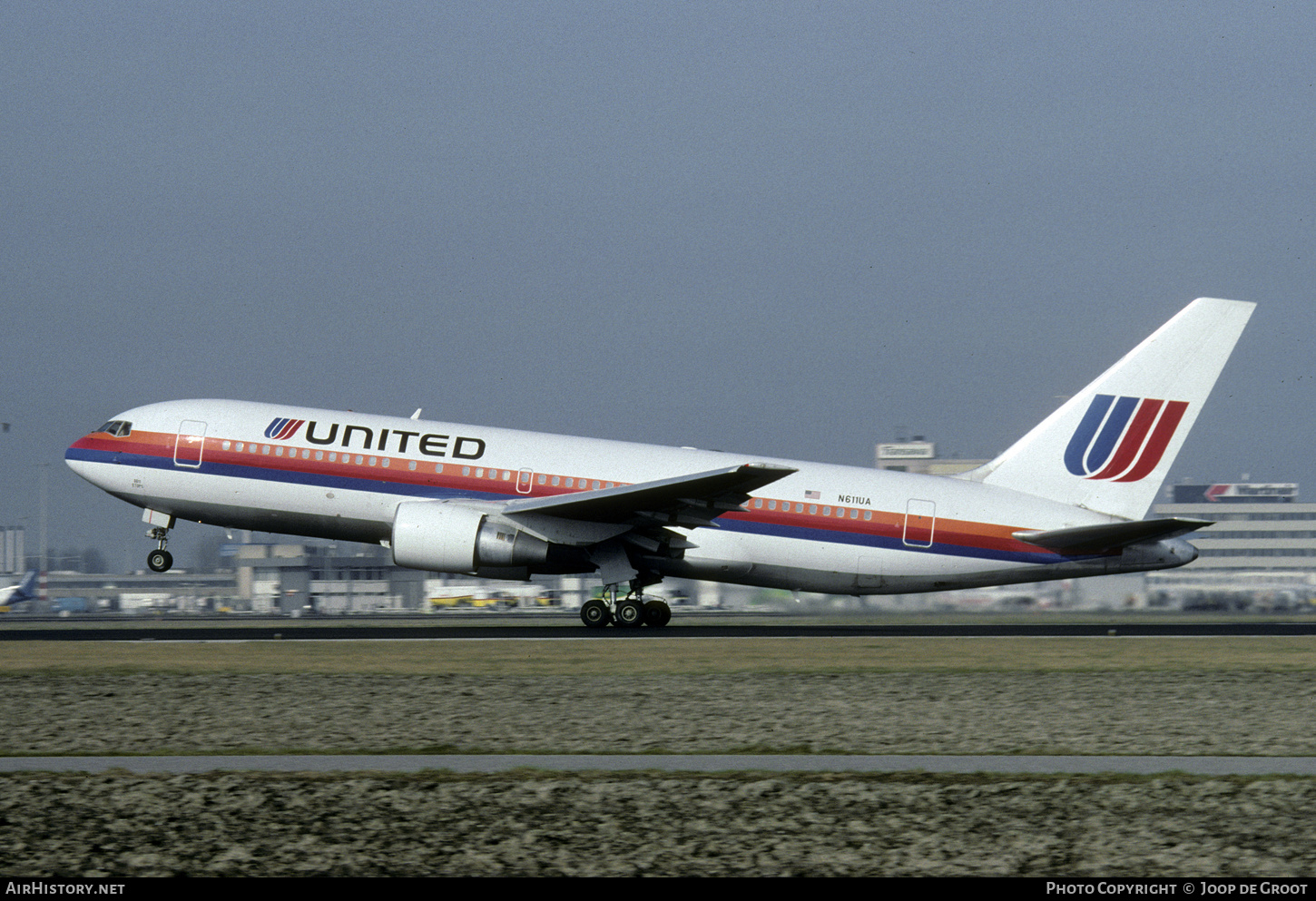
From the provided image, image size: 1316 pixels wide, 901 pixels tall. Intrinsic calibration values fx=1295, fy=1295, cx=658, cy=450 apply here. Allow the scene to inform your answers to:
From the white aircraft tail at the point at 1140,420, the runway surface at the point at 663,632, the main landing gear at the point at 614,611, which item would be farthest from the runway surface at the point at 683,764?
the white aircraft tail at the point at 1140,420

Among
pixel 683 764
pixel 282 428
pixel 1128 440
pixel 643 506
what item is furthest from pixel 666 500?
pixel 683 764

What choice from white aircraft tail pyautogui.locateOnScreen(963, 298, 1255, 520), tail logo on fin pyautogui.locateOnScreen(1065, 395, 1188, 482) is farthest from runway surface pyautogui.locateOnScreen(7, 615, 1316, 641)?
tail logo on fin pyautogui.locateOnScreen(1065, 395, 1188, 482)

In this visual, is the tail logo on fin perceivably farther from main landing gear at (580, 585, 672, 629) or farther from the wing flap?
main landing gear at (580, 585, 672, 629)

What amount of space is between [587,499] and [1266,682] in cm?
1274

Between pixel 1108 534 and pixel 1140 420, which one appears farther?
pixel 1140 420

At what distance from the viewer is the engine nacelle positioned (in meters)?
26.0

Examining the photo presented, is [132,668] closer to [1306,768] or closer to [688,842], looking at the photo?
[688,842]

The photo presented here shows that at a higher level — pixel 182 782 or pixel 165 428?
pixel 165 428

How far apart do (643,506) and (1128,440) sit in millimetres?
11236

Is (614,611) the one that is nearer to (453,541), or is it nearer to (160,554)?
(453,541)

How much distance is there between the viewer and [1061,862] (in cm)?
948

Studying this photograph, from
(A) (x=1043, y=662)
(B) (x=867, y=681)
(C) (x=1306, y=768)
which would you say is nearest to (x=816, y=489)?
(A) (x=1043, y=662)

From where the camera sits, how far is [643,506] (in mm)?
26766

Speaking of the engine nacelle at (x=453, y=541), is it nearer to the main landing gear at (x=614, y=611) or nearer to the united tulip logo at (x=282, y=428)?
the main landing gear at (x=614, y=611)
